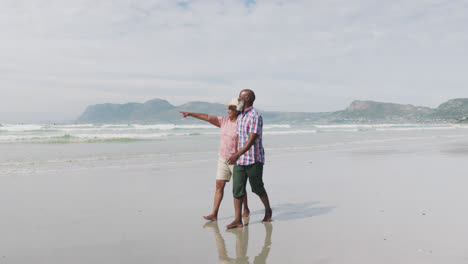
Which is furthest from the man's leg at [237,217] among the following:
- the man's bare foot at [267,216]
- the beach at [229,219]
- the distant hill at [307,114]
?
the distant hill at [307,114]

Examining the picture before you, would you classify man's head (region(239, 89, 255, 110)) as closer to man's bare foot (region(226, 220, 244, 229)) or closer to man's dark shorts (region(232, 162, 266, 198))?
man's dark shorts (region(232, 162, 266, 198))

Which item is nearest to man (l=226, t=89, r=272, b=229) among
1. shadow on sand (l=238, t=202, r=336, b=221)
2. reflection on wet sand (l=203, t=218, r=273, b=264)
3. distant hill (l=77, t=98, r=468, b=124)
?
reflection on wet sand (l=203, t=218, r=273, b=264)

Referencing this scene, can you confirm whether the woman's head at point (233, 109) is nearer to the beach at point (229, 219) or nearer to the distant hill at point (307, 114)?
the beach at point (229, 219)

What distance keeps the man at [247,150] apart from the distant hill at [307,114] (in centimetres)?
9663

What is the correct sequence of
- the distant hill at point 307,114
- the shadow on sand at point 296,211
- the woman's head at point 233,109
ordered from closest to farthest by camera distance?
the woman's head at point 233,109
the shadow on sand at point 296,211
the distant hill at point 307,114

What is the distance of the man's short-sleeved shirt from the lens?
435 centimetres

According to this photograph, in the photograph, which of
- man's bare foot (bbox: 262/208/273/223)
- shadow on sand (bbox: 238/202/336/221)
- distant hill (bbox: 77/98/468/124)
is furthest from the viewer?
distant hill (bbox: 77/98/468/124)

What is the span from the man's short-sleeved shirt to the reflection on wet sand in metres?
0.86

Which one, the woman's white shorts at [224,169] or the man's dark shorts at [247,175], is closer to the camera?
the man's dark shorts at [247,175]

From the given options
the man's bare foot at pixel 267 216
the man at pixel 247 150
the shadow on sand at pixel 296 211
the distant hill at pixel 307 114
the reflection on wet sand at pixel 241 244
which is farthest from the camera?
the distant hill at pixel 307 114

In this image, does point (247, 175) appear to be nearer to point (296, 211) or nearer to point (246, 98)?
point (246, 98)

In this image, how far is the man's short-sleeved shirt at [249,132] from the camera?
435 cm

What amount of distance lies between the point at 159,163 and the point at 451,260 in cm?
909

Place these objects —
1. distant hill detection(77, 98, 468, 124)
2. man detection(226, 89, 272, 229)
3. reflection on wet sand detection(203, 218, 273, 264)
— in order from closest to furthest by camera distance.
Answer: reflection on wet sand detection(203, 218, 273, 264)
man detection(226, 89, 272, 229)
distant hill detection(77, 98, 468, 124)
